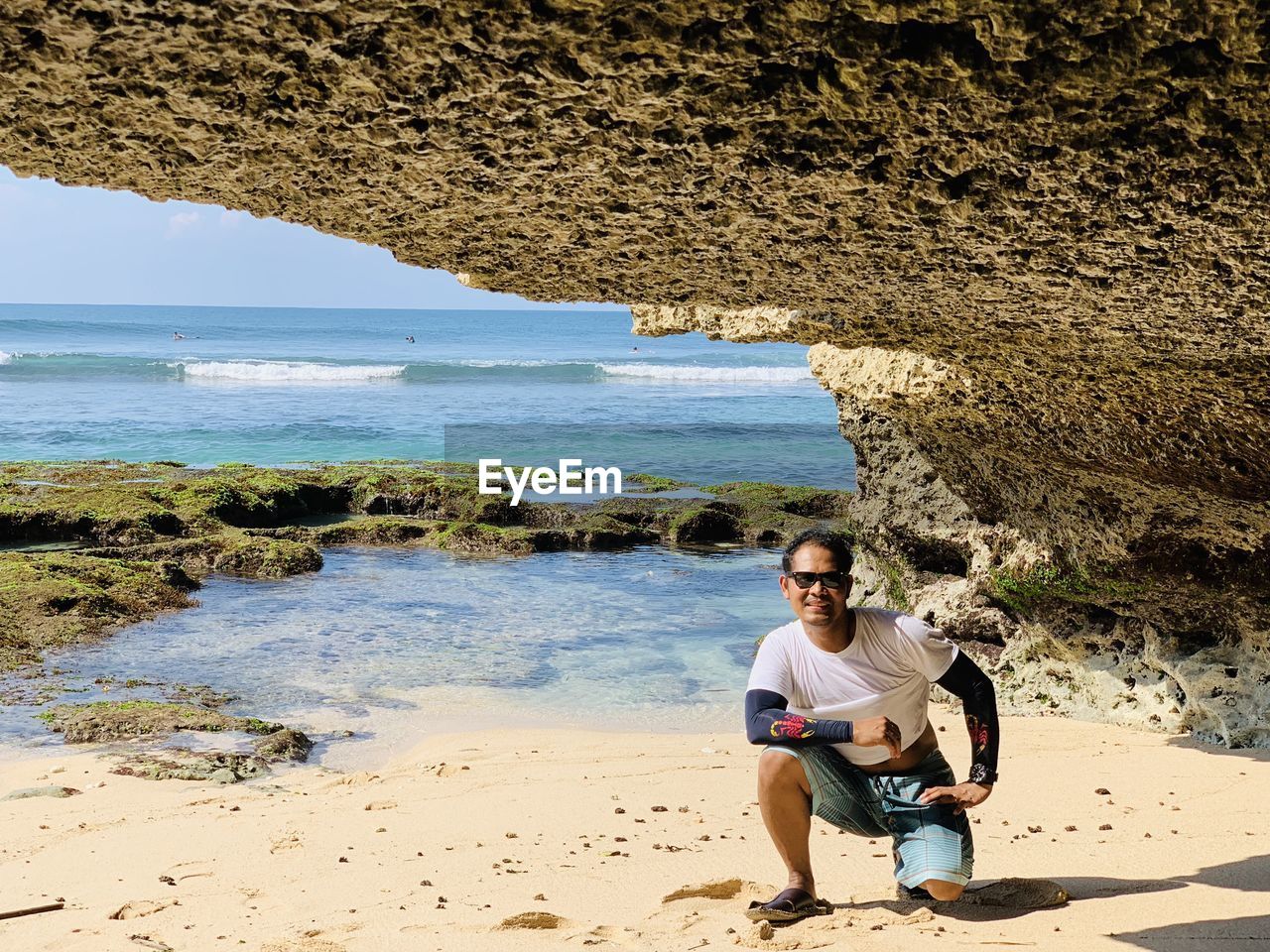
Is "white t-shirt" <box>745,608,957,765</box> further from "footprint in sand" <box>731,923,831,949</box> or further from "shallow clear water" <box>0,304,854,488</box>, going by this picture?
"shallow clear water" <box>0,304,854,488</box>

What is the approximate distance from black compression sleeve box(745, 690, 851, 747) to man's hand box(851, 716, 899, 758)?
2.6 inches

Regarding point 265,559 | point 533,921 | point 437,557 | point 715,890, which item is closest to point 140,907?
point 533,921

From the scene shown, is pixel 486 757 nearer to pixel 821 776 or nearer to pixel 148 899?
pixel 148 899

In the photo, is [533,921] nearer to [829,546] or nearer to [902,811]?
[902,811]

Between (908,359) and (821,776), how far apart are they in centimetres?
216

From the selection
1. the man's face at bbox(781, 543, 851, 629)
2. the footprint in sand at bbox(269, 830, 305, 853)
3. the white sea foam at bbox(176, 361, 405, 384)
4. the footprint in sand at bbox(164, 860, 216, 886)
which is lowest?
the footprint in sand at bbox(269, 830, 305, 853)

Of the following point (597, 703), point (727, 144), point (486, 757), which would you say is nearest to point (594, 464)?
point (597, 703)

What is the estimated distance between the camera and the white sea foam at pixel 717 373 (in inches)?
1473

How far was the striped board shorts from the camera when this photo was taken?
3.46 metres

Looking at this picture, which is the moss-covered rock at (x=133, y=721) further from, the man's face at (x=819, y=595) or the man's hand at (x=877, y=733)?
the man's hand at (x=877, y=733)

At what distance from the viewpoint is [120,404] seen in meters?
30.1

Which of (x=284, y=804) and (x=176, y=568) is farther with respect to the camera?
(x=176, y=568)

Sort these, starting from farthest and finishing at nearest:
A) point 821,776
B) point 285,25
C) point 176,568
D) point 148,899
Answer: point 176,568 → point 148,899 → point 821,776 → point 285,25

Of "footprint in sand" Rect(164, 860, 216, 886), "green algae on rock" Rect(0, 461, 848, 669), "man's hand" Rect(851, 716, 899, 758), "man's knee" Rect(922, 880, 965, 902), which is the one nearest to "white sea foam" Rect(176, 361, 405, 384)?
"green algae on rock" Rect(0, 461, 848, 669)
